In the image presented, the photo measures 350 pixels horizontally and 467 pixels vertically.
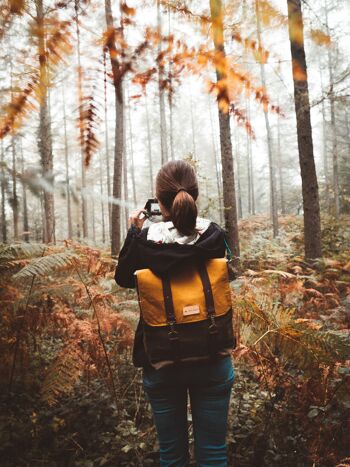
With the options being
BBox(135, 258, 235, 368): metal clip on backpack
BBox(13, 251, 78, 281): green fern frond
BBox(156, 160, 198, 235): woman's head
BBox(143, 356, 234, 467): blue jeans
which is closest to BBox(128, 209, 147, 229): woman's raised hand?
BBox(156, 160, 198, 235): woman's head

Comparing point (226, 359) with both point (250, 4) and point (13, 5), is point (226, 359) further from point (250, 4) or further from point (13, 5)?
point (13, 5)

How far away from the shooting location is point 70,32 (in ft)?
3.15

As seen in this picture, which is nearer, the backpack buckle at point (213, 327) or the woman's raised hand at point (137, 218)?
the backpack buckle at point (213, 327)

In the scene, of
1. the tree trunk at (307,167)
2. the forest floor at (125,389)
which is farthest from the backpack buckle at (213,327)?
the tree trunk at (307,167)

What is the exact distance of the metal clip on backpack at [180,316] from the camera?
5.23 feet

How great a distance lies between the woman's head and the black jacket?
0.12 metres

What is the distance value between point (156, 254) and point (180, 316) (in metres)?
0.34

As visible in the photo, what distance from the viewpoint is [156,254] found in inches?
63.4

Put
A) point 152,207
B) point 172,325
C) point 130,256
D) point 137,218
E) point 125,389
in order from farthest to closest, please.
Answer: point 125,389 < point 152,207 < point 137,218 < point 130,256 < point 172,325

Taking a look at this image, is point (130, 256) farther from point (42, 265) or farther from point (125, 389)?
point (125, 389)

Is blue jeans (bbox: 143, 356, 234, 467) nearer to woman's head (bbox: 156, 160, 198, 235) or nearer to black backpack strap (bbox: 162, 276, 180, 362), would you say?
black backpack strap (bbox: 162, 276, 180, 362)

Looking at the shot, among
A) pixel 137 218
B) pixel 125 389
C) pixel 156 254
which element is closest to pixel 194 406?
pixel 156 254

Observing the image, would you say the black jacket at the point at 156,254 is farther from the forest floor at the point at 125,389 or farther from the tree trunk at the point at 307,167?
the tree trunk at the point at 307,167

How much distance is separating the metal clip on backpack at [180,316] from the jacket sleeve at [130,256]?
14 cm
